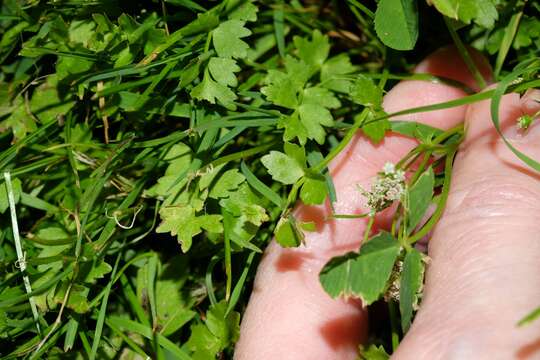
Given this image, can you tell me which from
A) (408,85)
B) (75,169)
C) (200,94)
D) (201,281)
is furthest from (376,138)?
(75,169)

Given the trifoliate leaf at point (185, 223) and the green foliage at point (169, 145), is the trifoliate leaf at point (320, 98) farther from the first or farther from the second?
the trifoliate leaf at point (185, 223)

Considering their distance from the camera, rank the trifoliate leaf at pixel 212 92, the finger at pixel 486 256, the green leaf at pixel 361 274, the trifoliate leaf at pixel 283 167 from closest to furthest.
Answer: the finger at pixel 486 256 < the green leaf at pixel 361 274 < the trifoliate leaf at pixel 283 167 < the trifoliate leaf at pixel 212 92

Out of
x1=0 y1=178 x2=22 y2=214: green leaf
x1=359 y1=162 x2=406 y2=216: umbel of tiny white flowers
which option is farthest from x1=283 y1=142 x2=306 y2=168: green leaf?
x1=0 y1=178 x2=22 y2=214: green leaf

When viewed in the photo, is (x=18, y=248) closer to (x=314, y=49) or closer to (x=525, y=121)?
(x=314, y=49)

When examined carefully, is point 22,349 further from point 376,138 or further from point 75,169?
point 376,138

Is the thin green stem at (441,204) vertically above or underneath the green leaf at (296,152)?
above

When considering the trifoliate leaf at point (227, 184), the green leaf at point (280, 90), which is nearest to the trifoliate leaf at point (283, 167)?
the trifoliate leaf at point (227, 184)

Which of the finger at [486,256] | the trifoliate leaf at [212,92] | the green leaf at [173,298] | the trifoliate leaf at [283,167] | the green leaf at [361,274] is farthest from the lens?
the green leaf at [173,298]
